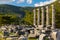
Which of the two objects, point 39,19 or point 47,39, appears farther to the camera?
point 39,19

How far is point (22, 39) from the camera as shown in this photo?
42.9ft

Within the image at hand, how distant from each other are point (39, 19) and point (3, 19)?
120 feet

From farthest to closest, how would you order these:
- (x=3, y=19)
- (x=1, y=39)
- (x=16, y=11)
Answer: (x=16, y=11), (x=3, y=19), (x=1, y=39)

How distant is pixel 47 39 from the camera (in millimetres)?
13727

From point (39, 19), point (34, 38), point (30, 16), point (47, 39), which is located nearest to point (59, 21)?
point (39, 19)

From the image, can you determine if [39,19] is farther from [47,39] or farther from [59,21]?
[47,39]

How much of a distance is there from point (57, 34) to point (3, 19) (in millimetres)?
76363

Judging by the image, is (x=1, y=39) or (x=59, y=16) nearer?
(x=1, y=39)

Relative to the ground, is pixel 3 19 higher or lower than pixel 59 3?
lower

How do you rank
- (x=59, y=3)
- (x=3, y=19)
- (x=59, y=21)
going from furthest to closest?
1. (x=3, y=19)
2. (x=59, y=3)
3. (x=59, y=21)

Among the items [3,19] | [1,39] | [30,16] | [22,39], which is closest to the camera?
[22,39]

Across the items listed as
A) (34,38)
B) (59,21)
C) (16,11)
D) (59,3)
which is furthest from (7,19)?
(16,11)

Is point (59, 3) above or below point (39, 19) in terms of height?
above

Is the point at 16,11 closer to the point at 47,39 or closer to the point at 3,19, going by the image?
the point at 3,19
